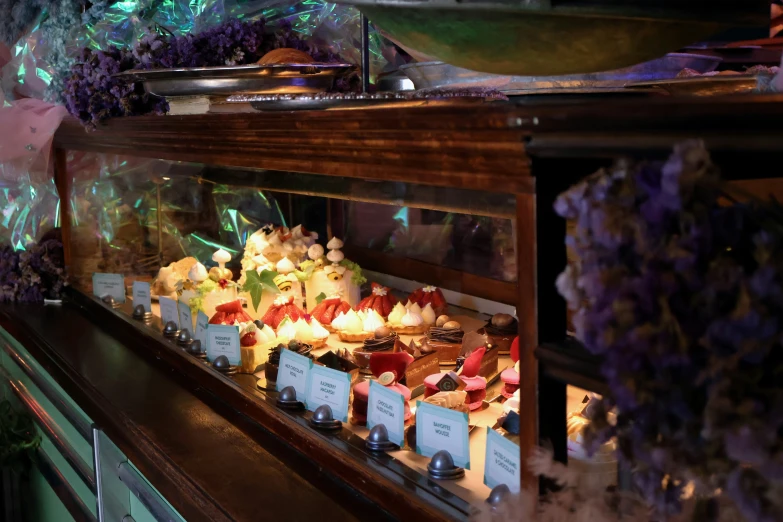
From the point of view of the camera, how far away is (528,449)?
0.81 meters

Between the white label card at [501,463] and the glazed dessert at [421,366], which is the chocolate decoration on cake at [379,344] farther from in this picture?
the white label card at [501,463]

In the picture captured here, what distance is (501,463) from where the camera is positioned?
97 centimetres

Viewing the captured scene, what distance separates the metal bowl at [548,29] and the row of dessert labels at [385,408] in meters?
0.44

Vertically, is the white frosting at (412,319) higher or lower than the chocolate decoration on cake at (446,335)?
lower

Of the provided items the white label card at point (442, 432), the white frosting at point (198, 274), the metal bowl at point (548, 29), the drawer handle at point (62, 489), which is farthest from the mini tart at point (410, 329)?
the metal bowl at point (548, 29)

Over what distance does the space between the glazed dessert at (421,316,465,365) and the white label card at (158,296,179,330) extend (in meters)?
0.66

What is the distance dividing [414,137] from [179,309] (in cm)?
120

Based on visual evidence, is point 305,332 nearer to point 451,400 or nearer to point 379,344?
point 379,344

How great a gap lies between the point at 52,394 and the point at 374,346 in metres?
0.92

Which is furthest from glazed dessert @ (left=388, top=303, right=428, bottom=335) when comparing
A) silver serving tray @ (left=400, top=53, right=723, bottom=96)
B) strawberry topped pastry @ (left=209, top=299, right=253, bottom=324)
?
silver serving tray @ (left=400, top=53, right=723, bottom=96)

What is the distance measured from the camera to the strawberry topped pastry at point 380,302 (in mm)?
1950

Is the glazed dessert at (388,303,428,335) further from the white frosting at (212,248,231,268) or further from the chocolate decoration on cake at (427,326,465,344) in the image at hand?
the white frosting at (212,248,231,268)

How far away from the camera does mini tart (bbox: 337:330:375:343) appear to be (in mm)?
1841

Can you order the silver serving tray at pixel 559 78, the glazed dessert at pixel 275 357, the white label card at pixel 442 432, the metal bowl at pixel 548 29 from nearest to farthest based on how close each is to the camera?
the metal bowl at pixel 548 29 → the silver serving tray at pixel 559 78 → the white label card at pixel 442 432 → the glazed dessert at pixel 275 357
